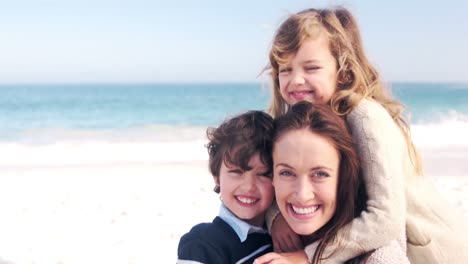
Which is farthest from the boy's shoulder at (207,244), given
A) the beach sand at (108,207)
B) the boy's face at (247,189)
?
the beach sand at (108,207)

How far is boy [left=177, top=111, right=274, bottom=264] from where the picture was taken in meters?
2.54

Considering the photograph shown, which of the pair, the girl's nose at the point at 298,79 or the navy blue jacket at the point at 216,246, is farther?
the girl's nose at the point at 298,79

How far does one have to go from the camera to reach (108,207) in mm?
7000

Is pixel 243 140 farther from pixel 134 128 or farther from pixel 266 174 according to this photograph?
pixel 134 128

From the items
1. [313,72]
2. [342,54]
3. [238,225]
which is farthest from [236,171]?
[342,54]

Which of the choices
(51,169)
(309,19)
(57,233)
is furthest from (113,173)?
(309,19)

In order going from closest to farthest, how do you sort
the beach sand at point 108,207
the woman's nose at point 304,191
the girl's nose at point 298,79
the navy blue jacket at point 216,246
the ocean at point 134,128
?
1. the woman's nose at point 304,191
2. the navy blue jacket at point 216,246
3. the girl's nose at point 298,79
4. the beach sand at point 108,207
5. the ocean at point 134,128

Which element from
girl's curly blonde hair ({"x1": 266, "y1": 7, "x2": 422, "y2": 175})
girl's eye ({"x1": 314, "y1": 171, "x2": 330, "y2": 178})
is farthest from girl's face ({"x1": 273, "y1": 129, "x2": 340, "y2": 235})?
girl's curly blonde hair ({"x1": 266, "y1": 7, "x2": 422, "y2": 175})

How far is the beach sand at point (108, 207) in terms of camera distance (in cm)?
548

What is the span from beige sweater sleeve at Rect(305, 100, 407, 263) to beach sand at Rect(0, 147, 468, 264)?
294 centimetres

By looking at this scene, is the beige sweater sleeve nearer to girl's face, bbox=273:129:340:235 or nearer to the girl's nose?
girl's face, bbox=273:129:340:235

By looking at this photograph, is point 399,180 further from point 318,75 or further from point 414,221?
point 318,75

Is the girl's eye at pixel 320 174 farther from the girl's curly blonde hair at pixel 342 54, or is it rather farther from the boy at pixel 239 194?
the girl's curly blonde hair at pixel 342 54

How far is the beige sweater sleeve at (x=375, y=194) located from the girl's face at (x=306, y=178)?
0.14 metres
